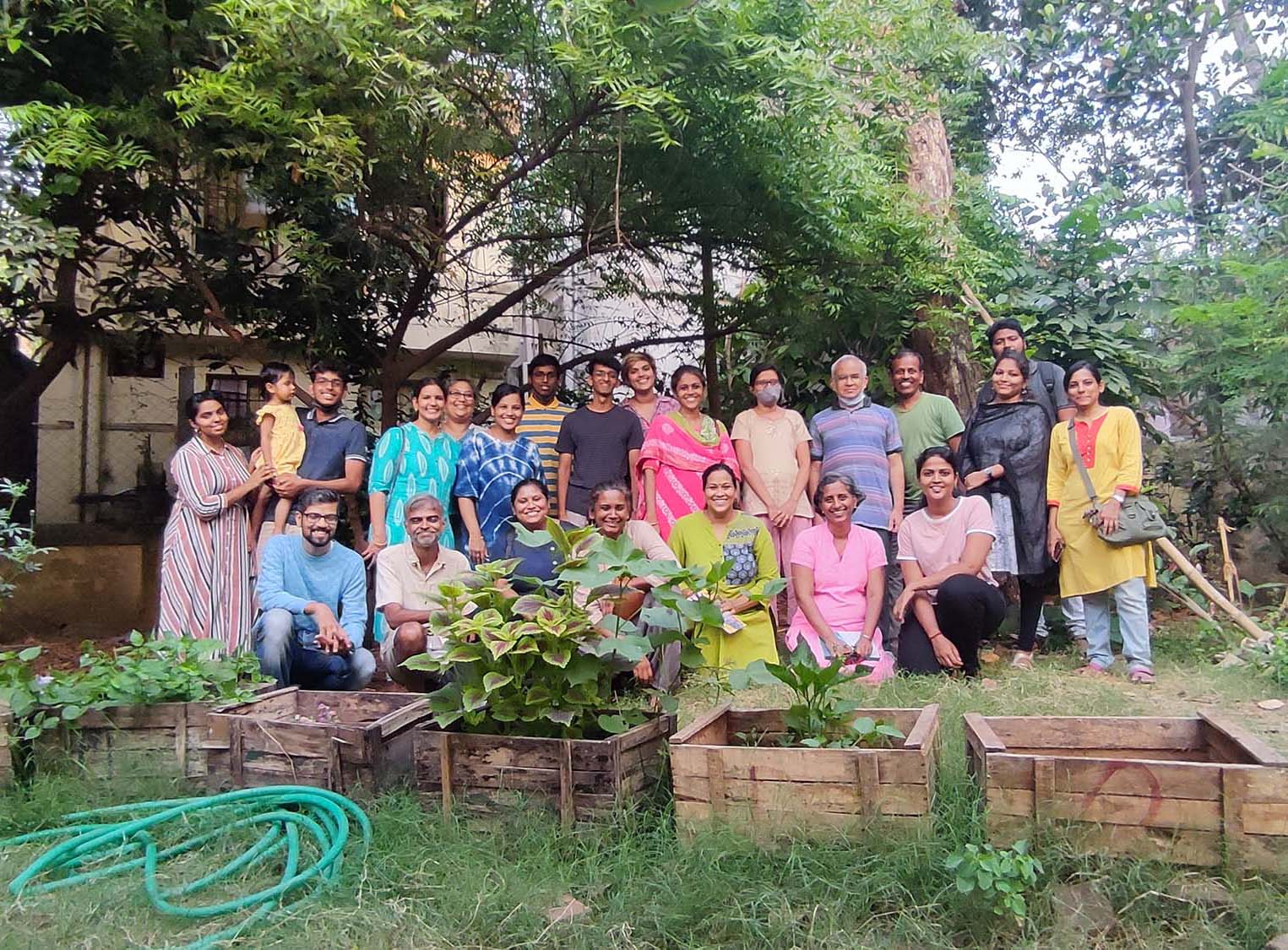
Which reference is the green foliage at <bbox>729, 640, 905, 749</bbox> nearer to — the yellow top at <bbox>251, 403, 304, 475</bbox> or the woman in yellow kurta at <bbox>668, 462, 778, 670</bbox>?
the woman in yellow kurta at <bbox>668, 462, 778, 670</bbox>

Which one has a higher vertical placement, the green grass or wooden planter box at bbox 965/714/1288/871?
wooden planter box at bbox 965/714/1288/871

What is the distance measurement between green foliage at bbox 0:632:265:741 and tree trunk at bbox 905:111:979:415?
4808 mm

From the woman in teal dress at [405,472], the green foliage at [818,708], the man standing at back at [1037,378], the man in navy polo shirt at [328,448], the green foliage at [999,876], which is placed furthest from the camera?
the man standing at back at [1037,378]

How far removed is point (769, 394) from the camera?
5.37m

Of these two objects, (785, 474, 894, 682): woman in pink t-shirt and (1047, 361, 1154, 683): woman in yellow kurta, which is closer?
(785, 474, 894, 682): woman in pink t-shirt

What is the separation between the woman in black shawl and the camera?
5.19 metres

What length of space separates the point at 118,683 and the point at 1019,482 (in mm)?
4503

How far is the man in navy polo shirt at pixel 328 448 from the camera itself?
5031 millimetres

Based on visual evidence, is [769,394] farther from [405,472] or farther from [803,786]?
[803,786]

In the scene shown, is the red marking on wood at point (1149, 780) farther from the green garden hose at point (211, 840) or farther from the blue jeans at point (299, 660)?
the blue jeans at point (299, 660)

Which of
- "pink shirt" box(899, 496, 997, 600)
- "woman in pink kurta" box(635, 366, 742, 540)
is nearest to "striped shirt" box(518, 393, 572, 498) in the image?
"woman in pink kurta" box(635, 366, 742, 540)

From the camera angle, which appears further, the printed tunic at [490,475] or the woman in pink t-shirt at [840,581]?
the printed tunic at [490,475]

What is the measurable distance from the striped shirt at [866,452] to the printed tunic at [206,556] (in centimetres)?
316

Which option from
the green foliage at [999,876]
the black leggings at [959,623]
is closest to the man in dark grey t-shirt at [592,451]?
the black leggings at [959,623]
